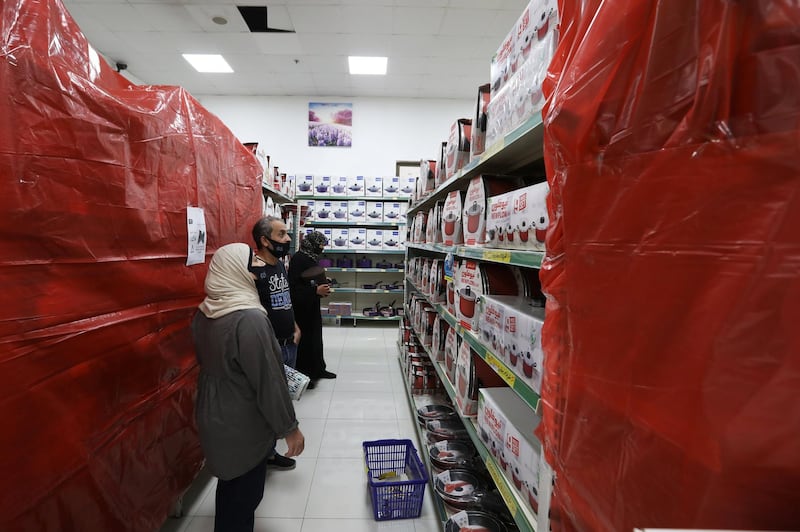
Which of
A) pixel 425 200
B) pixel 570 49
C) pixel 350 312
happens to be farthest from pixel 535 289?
pixel 350 312

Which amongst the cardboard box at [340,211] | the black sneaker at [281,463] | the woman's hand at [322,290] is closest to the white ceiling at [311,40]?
the cardboard box at [340,211]

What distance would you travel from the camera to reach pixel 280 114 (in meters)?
6.95

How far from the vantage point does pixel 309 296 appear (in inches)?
152

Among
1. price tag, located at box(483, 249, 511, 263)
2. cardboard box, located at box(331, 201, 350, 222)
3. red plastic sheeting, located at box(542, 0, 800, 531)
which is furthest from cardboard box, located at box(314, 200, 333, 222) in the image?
red plastic sheeting, located at box(542, 0, 800, 531)

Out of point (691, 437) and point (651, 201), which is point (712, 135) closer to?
point (651, 201)

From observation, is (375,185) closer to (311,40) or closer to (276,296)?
(311,40)

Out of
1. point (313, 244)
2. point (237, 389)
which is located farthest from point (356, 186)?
point (237, 389)

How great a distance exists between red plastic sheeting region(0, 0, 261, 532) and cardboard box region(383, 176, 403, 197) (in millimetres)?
4860

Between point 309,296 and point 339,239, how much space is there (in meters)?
2.89

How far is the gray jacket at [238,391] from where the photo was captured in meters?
1.52

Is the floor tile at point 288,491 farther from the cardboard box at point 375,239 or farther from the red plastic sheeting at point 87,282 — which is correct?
the cardboard box at point 375,239

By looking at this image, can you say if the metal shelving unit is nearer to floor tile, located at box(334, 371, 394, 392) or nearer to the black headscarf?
the black headscarf

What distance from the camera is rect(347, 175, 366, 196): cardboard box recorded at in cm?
669

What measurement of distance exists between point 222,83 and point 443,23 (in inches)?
160
